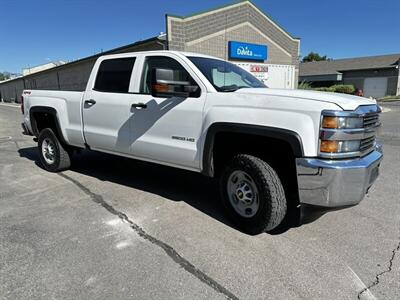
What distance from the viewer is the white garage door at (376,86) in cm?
3934

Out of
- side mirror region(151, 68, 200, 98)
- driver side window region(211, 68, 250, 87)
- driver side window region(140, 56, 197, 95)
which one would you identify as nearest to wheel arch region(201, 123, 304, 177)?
side mirror region(151, 68, 200, 98)

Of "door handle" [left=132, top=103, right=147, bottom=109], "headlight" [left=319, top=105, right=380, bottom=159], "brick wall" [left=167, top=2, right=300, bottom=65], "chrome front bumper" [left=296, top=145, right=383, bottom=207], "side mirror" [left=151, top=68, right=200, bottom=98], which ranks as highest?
"brick wall" [left=167, top=2, right=300, bottom=65]

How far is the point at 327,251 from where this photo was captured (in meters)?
3.23

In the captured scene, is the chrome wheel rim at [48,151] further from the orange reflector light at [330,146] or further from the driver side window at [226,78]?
the orange reflector light at [330,146]

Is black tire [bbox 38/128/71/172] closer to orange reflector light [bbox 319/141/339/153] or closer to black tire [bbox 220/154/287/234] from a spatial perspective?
black tire [bbox 220/154/287/234]

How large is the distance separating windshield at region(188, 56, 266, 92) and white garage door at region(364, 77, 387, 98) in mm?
41052

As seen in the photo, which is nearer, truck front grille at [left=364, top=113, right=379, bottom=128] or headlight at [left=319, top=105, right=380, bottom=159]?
headlight at [left=319, top=105, right=380, bottom=159]

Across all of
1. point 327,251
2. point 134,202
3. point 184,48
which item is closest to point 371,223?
point 327,251

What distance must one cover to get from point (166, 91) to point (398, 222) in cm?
312

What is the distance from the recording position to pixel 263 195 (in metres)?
3.36

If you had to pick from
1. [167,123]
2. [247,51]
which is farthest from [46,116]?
[247,51]

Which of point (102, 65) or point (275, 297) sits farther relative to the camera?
point (102, 65)

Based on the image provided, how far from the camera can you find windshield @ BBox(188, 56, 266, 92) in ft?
13.1

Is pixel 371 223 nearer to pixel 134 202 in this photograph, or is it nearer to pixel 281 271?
pixel 281 271
